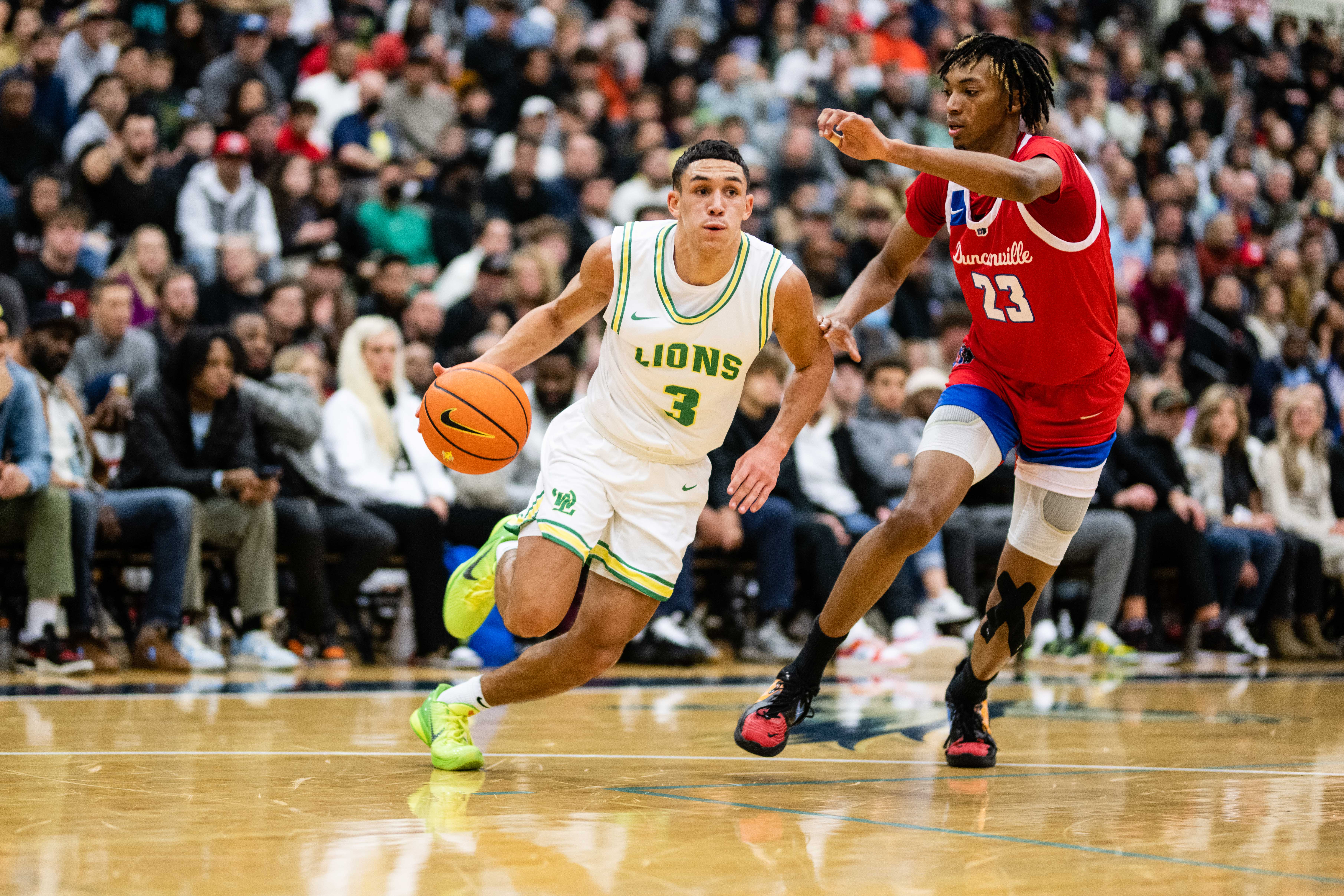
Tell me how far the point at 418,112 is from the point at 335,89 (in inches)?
26.7

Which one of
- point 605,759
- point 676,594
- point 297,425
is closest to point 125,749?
point 605,759

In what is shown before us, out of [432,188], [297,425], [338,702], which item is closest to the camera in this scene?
[338,702]

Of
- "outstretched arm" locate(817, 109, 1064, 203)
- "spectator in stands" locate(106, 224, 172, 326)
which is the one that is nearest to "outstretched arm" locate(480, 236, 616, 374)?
"outstretched arm" locate(817, 109, 1064, 203)

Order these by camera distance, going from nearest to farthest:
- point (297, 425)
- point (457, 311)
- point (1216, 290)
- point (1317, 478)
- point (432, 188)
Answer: point (297, 425) < point (457, 311) < point (1317, 478) < point (432, 188) < point (1216, 290)

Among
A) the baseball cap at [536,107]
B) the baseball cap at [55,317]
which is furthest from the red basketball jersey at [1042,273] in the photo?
the baseball cap at [536,107]

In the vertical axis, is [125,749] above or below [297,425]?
below

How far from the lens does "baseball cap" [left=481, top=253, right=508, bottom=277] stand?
32.7 ft

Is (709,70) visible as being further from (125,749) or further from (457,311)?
(125,749)

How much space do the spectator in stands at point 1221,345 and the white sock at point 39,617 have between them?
936cm

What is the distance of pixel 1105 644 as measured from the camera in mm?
9125

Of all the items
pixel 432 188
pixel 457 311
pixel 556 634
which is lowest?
pixel 556 634

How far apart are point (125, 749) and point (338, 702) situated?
5.18 ft

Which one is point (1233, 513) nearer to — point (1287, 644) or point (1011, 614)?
point (1287, 644)

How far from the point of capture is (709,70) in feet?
45.6
